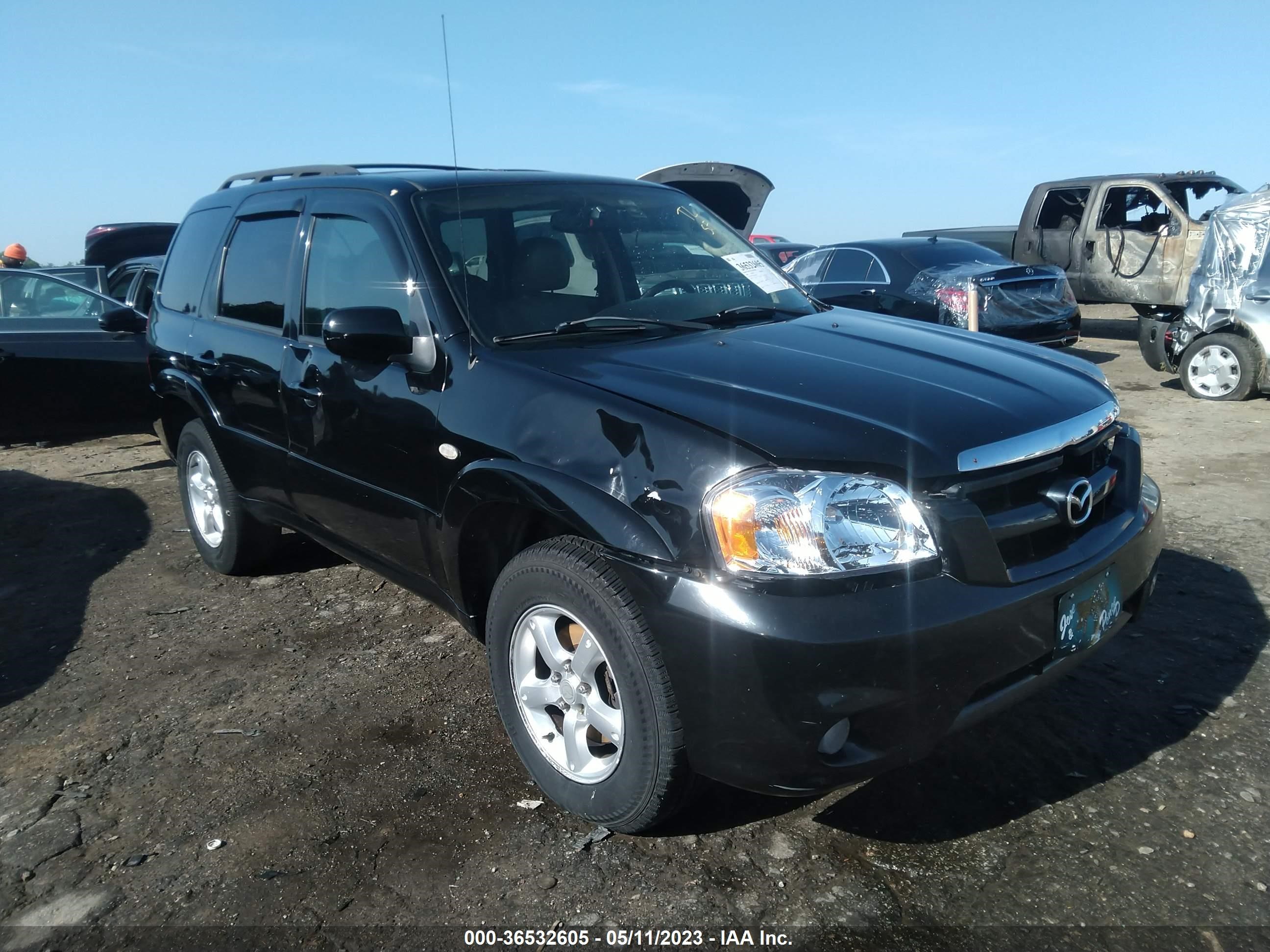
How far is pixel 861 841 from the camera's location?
8.71 feet

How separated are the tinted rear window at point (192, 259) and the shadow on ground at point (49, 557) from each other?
4.91ft

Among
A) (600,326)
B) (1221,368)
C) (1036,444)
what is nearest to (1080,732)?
(1036,444)

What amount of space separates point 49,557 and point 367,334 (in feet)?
11.6

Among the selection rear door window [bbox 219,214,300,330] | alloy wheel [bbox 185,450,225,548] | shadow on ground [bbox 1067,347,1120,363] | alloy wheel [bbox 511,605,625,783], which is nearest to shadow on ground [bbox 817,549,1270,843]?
alloy wheel [bbox 511,605,625,783]

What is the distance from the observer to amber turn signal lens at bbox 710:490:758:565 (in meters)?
2.27

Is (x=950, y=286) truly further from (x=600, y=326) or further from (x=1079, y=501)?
(x=1079, y=501)

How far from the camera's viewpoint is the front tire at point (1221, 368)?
8.66 meters

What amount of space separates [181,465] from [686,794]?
146 inches

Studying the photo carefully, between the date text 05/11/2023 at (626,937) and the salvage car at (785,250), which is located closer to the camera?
the date text 05/11/2023 at (626,937)

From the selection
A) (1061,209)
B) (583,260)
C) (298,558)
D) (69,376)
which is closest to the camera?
(583,260)

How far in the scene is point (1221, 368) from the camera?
350 inches

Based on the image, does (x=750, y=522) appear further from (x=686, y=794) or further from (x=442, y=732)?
(x=442, y=732)

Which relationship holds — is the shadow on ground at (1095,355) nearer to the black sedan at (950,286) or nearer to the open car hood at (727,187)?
the black sedan at (950,286)

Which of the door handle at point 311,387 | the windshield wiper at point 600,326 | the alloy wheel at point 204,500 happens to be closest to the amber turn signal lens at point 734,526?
the windshield wiper at point 600,326
